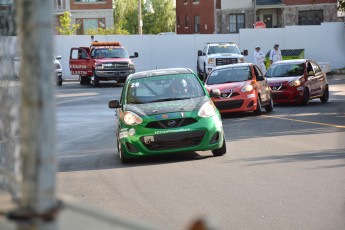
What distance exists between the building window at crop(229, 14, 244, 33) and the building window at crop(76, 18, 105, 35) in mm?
15060

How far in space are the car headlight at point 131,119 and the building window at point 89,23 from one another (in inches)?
2377

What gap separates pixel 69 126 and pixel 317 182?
443 inches

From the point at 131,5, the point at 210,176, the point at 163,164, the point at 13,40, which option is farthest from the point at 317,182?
the point at 131,5

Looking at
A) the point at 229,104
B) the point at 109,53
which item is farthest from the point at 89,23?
the point at 229,104

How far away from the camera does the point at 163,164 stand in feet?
40.2

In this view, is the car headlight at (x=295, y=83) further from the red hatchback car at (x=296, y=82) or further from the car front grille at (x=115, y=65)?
the car front grille at (x=115, y=65)

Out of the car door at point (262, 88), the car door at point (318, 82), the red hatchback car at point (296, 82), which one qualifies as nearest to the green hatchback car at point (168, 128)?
the car door at point (262, 88)

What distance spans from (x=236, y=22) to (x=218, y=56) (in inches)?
958

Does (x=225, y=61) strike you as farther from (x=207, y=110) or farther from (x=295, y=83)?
(x=207, y=110)

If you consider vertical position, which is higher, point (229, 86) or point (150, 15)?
point (150, 15)

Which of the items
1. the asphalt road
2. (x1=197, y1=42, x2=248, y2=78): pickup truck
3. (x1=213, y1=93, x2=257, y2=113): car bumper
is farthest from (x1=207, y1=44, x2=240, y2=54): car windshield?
the asphalt road

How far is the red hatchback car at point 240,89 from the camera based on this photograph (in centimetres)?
2064

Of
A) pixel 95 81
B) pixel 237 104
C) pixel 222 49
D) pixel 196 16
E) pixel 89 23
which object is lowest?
pixel 95 81

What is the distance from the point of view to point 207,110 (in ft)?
41.9
